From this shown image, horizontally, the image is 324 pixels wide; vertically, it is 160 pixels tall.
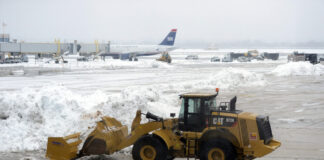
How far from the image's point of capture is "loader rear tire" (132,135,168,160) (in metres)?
9.59

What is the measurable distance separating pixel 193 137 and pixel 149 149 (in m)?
1.10

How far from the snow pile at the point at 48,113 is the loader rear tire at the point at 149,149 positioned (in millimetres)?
2201

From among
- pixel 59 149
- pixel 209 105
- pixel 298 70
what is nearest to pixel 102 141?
pixel 59 149

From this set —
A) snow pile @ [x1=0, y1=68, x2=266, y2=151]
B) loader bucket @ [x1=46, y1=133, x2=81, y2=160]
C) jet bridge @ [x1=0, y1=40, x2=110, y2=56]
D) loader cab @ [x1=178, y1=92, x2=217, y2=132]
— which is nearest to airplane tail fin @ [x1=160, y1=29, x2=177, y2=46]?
jet bridge @ [x1=0, y1=40, x2=110, y2=56]

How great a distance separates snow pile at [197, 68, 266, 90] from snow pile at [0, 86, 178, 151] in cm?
1315

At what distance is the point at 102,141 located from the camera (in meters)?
10.0

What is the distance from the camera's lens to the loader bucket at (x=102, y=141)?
10.0 meters

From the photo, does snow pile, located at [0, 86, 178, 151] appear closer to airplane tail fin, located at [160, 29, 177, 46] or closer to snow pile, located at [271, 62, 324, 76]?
snow pile, located at [271, 62, 324, 76]

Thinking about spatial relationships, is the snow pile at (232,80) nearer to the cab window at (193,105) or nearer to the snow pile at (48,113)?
the snow pile at (48,113)

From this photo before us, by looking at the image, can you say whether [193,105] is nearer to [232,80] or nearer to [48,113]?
[48,113]

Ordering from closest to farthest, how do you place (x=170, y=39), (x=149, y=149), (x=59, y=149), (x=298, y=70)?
(x=149, y=149) < (x=59, y=149) < (x=298, y=70) < (x=170, y=39)

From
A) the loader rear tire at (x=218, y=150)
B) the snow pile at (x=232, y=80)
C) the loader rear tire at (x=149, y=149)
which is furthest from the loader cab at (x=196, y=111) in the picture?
the snow pile at (x=232, y=80)

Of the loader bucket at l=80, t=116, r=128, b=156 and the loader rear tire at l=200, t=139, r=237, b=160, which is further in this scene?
the loader bucket at l=80, t=116, r=128, b=156

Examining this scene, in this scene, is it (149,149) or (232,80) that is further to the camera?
(232,80)
